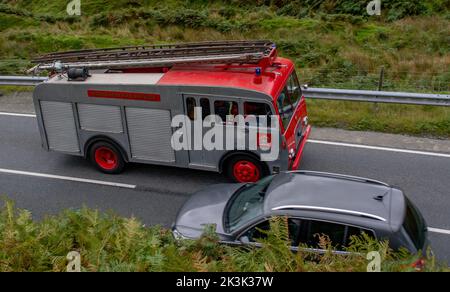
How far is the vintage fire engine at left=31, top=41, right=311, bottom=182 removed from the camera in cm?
1021

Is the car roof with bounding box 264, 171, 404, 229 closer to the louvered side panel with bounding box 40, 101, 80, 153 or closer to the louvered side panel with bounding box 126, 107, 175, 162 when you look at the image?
the louvered side panel with bounding box 126, 107, 175, 162

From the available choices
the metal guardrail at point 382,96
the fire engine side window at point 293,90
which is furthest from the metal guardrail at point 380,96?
the fire engine side window at point 293,90

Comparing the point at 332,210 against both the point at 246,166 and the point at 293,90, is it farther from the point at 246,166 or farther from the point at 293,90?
the point at 293,90

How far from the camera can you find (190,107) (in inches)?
410

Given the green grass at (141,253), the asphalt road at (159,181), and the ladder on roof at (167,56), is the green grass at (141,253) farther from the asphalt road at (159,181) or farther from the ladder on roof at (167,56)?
the ladder on roof at (167,56)

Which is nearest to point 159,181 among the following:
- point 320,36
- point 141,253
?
point 141,253

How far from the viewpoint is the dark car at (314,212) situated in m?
7.01

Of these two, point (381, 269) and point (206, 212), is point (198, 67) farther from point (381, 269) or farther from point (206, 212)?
point (381, 269)

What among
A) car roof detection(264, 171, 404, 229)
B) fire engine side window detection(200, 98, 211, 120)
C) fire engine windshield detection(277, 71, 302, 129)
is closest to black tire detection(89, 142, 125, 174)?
fire engine side window detection(200, 98, 211, 120)

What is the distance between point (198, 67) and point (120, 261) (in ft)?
19.4

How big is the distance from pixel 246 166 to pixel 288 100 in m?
1.55
